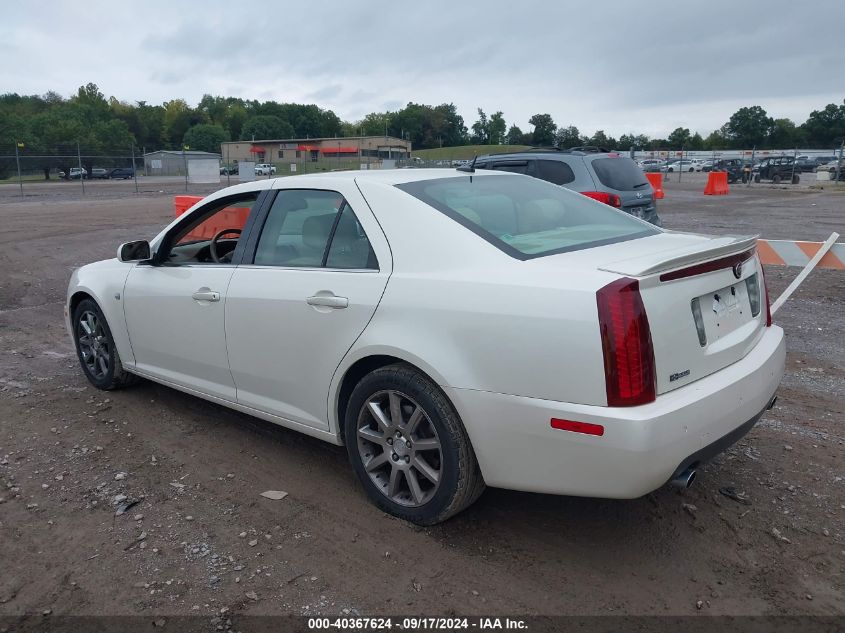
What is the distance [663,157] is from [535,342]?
7195cm

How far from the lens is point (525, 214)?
12.2ft

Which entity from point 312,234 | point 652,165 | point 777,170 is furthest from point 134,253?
point 652,165

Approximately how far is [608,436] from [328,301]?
59.6 inches

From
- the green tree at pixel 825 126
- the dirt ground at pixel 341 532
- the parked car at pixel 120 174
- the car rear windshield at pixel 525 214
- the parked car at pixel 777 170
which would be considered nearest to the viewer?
the dirt ground at pixel 341 532

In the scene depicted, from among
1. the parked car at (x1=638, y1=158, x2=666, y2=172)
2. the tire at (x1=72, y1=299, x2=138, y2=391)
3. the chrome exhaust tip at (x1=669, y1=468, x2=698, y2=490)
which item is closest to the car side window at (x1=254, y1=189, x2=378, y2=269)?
the chrome exhaust tip at (x1=669, y1=468, x2=698, y2=490)

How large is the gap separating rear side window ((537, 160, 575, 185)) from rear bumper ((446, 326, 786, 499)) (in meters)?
7.74

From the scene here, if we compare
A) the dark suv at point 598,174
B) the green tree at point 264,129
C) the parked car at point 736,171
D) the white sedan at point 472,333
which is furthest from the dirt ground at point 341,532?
the green tree at point 264,129

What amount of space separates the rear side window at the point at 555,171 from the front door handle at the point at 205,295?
23.8 feet

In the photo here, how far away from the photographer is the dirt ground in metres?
2.87

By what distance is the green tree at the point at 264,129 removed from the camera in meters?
122

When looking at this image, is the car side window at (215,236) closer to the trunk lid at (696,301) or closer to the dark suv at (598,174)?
the trunk lid at (696,301)

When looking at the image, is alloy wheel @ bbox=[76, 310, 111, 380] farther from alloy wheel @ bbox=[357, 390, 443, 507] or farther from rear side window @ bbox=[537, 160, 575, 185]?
rear side window @ bbox=[537, 160, 575, 185]

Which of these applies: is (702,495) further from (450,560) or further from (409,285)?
(409,285)

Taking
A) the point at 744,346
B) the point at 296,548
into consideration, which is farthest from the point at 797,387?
the point at 296,548
